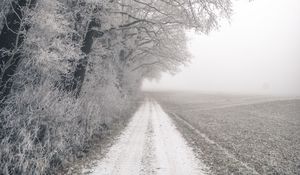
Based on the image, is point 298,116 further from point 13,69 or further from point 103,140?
point 13,69

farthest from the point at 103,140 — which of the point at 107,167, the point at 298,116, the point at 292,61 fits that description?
the point at 292,61

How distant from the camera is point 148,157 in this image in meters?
10.4

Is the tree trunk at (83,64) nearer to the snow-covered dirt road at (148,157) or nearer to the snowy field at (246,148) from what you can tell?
the snow-covered dirt road at (148,157)

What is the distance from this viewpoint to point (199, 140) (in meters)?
14.3

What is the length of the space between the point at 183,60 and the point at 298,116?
1271 centimetres

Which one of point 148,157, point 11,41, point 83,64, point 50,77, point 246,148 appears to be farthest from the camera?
point 83,64

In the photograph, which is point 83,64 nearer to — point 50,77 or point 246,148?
point 50,77

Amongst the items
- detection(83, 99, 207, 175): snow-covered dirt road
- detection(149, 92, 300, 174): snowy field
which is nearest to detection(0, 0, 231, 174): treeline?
detection(83, 99, 207, 175): snow-covered dirt road

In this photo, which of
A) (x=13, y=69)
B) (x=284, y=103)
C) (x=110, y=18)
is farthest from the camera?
(x=284, y=103)

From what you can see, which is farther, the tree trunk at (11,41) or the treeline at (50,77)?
the tree trunk at (11,41)

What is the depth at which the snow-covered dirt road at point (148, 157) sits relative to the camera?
8.96 meters

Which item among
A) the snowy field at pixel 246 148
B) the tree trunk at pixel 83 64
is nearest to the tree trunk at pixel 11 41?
the tree trunk at pixel 83 64

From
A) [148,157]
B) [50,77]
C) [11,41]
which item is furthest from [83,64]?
[148,157]

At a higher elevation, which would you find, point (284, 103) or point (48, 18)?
point (48, 18)
